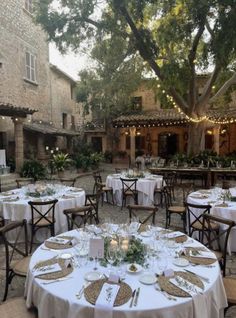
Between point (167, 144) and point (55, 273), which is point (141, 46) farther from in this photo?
point (167, 144)

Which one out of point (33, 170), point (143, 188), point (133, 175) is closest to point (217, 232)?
point (143, 188)

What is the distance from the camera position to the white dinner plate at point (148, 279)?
8.36 ft

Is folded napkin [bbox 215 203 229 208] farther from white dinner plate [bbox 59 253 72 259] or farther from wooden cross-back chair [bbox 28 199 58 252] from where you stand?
white dinner plate [bbox 59 253 72 259]

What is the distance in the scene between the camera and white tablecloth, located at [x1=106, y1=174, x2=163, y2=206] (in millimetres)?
8875

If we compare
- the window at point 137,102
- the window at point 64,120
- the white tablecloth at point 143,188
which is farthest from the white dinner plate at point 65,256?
the window at point 137,102

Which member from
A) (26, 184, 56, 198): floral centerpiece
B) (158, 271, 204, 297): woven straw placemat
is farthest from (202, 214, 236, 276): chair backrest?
(26, 184, 56, 198): floral centerpiece

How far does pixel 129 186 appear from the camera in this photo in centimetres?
893

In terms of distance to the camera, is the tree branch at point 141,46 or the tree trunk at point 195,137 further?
the tree trunk at point 195,137

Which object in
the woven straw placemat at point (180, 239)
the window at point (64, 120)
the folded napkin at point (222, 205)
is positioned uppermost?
the window at point (64, 120)

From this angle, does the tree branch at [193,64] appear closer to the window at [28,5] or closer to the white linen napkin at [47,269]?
the window at [28,5]

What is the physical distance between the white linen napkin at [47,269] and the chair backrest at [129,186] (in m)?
5.67

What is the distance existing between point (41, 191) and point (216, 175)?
790 cm

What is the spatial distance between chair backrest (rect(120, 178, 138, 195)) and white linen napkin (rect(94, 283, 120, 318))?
19.9ft

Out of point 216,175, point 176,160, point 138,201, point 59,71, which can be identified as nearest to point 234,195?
point 138,201
